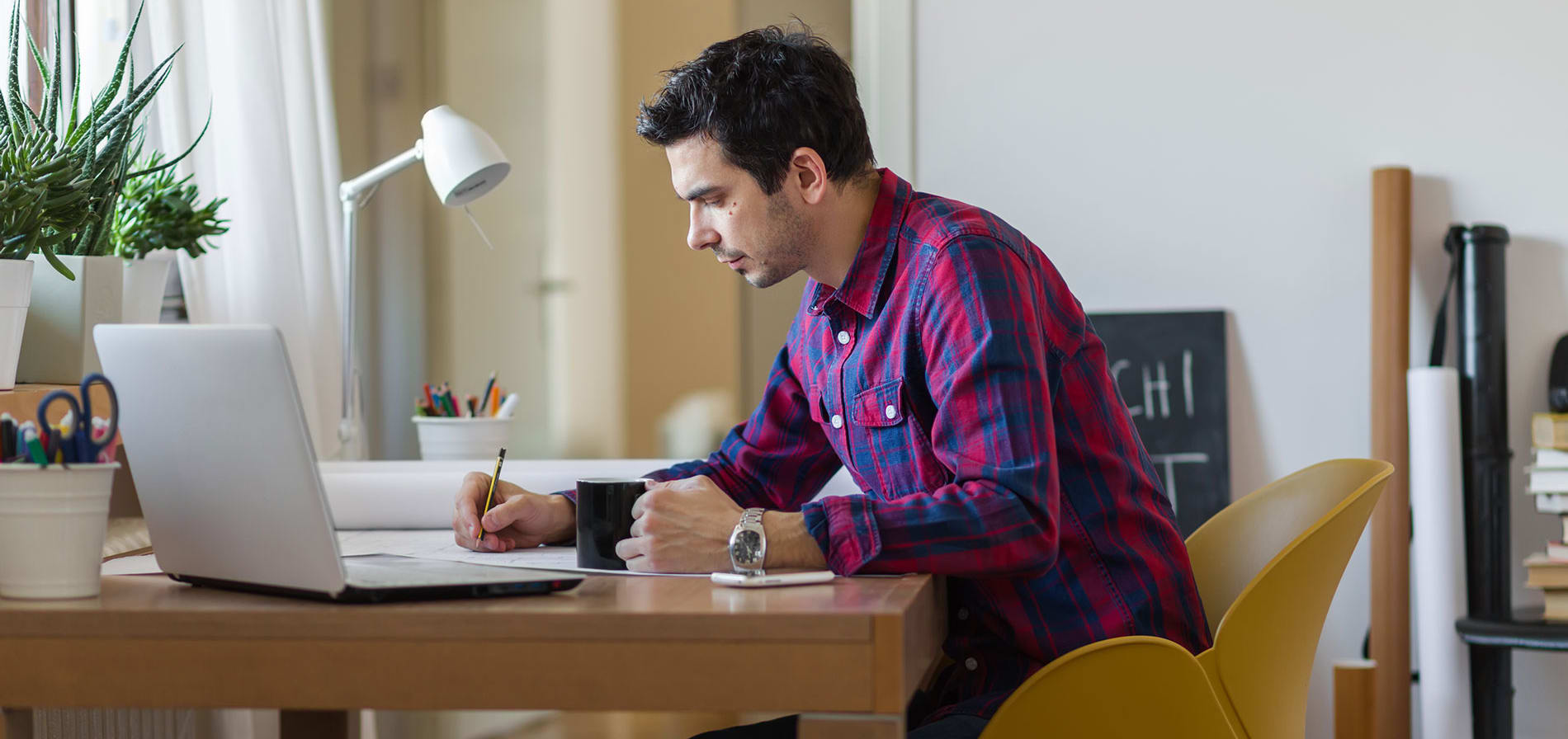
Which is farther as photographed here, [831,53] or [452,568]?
[831,53]

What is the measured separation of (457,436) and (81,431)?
122 centimetres

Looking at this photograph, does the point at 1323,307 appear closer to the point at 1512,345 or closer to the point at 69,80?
the point at 1512,345

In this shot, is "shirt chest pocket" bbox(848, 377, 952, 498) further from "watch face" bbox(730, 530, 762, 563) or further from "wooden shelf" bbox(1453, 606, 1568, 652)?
"wooden shelf" bbox(1453, 606, 1568, 652)

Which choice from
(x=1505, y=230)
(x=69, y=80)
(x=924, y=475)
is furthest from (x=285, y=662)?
(x=1505, y=230)

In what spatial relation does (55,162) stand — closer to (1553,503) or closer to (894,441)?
(894,441)

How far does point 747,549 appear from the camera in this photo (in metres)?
0.99

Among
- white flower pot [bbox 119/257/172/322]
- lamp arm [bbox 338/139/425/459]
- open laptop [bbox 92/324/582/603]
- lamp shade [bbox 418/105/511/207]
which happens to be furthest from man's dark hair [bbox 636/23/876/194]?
lamp arm [bbox 338/139/425/459]

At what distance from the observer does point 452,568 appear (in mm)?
992

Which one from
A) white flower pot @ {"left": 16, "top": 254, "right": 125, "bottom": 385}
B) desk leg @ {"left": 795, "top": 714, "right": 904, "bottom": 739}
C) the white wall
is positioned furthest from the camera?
the white wall

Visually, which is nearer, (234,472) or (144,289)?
(234,472)

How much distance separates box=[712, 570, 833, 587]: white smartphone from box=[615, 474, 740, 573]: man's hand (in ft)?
0.14

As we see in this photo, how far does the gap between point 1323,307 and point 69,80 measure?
6.62 ft

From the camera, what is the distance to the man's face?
129 centimetres

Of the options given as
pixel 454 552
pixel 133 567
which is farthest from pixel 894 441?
pixel 133 567
